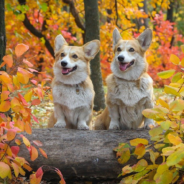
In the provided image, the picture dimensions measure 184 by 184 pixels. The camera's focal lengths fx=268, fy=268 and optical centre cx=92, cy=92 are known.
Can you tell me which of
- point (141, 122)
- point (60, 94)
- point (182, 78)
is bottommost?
point (141, 122)

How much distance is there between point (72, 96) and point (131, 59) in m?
0.91

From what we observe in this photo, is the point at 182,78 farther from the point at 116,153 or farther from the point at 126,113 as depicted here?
the point at 126,113

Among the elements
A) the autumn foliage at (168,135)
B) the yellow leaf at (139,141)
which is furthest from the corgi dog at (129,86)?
the yellow leaf at (139,141)

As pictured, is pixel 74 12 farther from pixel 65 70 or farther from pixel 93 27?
pixel 65 70

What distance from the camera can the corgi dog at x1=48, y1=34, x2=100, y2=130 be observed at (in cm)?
353

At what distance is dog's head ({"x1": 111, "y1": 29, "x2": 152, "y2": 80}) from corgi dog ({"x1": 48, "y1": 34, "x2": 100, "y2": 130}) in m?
0.40

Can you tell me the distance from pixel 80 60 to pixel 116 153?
55.1 inches

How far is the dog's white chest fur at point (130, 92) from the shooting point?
346 centimetres

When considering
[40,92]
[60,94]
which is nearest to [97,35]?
[60,94]

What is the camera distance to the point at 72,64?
3539mm

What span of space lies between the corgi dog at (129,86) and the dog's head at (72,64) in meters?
0.37

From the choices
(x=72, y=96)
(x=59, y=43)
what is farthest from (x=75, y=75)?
(x=59, y=43)

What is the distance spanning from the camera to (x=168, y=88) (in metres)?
1.76

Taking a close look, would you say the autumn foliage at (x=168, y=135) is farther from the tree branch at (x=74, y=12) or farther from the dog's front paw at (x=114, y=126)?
the tree branch at (x=74, y=12)
